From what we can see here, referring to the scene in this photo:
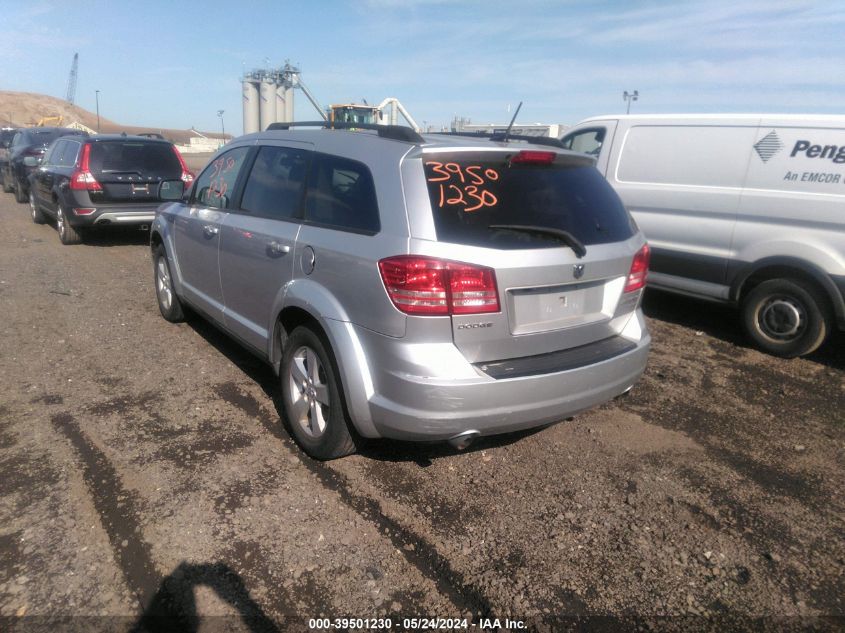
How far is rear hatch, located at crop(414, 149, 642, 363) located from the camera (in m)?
2.76

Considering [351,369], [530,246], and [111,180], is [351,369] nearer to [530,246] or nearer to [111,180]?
[530,246]

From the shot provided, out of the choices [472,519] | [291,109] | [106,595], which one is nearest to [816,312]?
[472,519]

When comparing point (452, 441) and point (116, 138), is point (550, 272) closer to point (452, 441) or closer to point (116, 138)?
point (452, 441)

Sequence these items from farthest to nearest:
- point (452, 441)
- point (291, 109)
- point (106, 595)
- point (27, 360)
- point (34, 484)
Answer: point (291, 109), point (27, 360), point (34, 484), point (452, 441), point (106, 595)

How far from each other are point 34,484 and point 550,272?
9.32ft

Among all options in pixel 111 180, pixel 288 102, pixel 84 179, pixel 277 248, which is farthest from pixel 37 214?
pixel 288 102

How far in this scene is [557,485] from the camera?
3.31 m

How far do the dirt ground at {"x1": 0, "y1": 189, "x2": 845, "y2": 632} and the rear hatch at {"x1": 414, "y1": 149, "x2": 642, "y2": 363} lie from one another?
34.0 inches

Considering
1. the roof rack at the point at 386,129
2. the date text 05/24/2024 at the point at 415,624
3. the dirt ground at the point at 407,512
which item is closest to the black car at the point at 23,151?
the dirt ground at the point at 407,512

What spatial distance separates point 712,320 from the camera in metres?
6.72

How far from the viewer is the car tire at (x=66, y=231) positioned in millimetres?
9836

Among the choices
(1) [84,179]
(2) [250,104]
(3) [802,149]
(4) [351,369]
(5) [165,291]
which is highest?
(2) [250,104]

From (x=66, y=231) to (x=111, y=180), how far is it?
1.33 m

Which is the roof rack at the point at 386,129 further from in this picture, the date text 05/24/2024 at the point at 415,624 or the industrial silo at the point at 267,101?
the industrial silo at the point at 267,101
